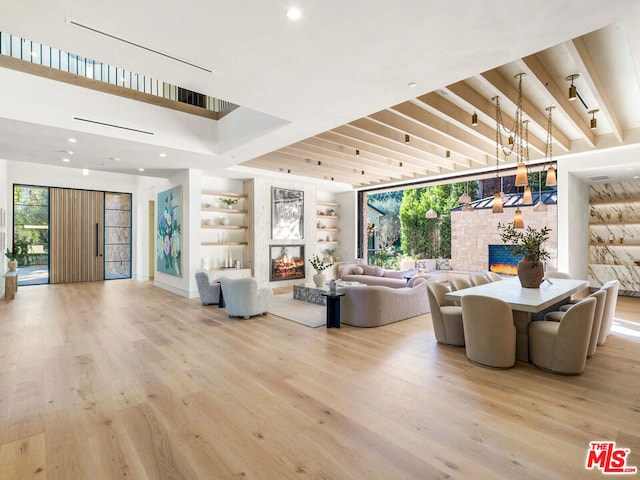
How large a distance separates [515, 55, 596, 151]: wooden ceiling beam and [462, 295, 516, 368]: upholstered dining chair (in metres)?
2.38

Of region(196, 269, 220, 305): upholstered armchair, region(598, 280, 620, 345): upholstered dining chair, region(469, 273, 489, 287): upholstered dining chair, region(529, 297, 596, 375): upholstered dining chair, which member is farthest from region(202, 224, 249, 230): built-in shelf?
region(598, 280, 620, 345): upholstered dining chair

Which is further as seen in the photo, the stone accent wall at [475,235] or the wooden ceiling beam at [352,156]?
the stone accent wall at [475,235]

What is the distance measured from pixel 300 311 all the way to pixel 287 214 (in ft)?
13.5

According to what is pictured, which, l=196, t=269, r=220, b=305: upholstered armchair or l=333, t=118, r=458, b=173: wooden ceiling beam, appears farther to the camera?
l=196, t=269, r=220, b=305: upholstered armchair

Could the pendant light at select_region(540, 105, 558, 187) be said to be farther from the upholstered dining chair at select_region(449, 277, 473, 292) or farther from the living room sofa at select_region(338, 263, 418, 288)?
the living room sofa at select_region(338, 263, 418, 288)

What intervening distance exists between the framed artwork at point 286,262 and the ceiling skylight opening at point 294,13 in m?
7.18

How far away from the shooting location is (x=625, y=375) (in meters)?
3.30

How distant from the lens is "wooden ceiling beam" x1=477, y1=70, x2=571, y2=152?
3.60m

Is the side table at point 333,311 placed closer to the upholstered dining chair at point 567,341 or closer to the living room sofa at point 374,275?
the upholstered dining chair at point 567,341

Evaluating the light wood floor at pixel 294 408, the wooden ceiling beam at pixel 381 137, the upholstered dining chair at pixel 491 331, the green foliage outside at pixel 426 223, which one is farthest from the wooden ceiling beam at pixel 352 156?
the green foliage outside at pixel 426 223

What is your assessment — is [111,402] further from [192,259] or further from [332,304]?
[192,259]

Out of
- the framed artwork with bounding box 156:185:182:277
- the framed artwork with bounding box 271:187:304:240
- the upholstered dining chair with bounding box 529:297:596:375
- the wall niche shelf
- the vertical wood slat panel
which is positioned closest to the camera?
the upholstered dining chair with bounding box 529:297:596:375

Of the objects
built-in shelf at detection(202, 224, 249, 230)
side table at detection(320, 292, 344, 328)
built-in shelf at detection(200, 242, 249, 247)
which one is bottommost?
side table at detection(320, 292, 344, 328)

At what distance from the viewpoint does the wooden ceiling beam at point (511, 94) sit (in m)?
3.60
